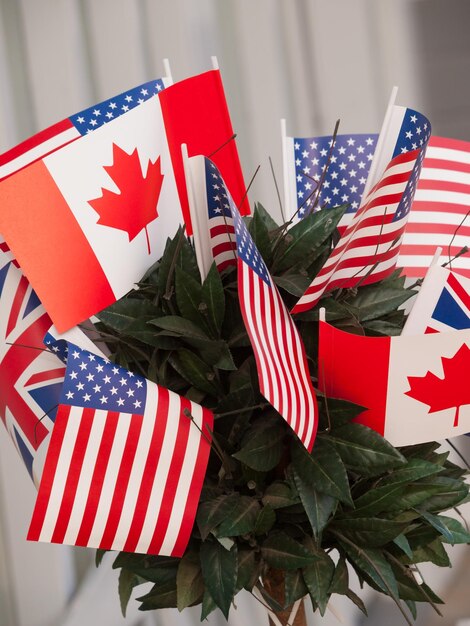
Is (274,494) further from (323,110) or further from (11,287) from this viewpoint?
(323,110)

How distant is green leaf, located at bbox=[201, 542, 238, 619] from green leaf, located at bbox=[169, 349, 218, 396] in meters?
0.16

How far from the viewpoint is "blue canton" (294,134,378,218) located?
43.6 inches

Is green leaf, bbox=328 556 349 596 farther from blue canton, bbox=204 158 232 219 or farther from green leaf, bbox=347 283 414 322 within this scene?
blue canton, bbox=204 158 232 219

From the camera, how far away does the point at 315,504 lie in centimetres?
80

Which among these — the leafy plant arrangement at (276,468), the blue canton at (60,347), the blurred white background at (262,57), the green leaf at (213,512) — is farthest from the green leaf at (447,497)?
the blurred white background at (262,57)

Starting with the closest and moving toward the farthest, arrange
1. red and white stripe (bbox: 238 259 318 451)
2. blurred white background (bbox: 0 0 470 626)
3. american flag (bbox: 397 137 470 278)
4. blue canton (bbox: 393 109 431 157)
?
red and white stripe (bbox: 238 259 318 451) < blue canton (bbox: 393 109 431 157) < american flag (bbox: 397 137 470 278) < blurred white background (bbox: 0 0 470 626)

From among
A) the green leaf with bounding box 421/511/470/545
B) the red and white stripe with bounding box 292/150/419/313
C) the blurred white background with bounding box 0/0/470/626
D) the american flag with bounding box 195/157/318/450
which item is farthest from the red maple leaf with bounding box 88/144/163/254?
the blurred white background with bounding box 0/0/470/626

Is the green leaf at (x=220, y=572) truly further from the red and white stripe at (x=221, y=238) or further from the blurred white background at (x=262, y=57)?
the blurred white background at (x=262, y=57)

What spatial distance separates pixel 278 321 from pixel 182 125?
0.91 ft

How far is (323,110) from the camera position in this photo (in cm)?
203

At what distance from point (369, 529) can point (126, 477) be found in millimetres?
249

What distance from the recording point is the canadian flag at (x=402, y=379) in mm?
833

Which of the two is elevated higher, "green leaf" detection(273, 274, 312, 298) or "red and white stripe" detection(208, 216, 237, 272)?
"red and white stripe" detection(208, 216, 237, 272)

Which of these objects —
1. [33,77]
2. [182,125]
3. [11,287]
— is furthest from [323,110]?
[11,287]
